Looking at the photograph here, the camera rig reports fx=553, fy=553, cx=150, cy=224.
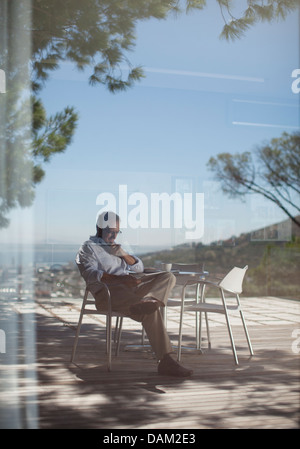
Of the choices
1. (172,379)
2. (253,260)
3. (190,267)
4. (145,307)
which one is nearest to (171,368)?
(172,379)

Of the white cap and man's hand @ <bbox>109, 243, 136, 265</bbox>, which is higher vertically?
the white cap

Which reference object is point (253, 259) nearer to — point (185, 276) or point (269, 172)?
point (185, 276)

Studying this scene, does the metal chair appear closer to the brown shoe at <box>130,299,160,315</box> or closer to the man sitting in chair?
the man sitting in chair

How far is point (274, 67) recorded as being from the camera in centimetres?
358

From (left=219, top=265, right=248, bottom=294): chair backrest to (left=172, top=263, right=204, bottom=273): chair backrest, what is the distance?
19 centimetres

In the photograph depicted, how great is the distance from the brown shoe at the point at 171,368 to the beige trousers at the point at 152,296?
37 millimetres

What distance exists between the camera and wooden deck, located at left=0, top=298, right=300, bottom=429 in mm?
2615

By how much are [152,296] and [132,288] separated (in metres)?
0.15

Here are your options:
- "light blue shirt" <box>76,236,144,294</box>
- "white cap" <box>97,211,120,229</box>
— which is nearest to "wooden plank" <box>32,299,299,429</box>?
"light blue shirt" <box>76,236,144,294</box>

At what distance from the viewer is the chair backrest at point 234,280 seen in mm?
3773

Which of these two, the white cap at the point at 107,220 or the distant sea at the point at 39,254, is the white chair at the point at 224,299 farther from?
the white cap at the point at 107,220

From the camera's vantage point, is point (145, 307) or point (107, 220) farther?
point (145, 307)

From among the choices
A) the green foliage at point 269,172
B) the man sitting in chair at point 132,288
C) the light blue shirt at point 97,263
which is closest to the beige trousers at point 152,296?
the man sitting in chair at point 132,288

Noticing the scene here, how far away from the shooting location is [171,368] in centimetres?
352
